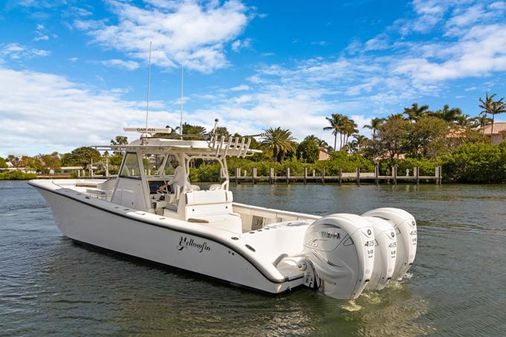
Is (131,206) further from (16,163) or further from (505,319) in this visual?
(16,163)

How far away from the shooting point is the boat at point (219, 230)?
230 inches

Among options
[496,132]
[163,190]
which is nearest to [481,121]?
[496,132]

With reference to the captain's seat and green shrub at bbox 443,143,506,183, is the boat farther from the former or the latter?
green shrub at bbox 443,143,506,183

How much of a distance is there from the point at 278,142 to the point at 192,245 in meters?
58.8

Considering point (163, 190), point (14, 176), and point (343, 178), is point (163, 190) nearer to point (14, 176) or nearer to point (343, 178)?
point (343, 178)

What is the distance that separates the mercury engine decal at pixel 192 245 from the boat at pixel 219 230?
0.06ft

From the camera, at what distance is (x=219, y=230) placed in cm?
724

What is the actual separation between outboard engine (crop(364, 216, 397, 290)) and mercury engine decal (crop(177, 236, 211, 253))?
2.62 metres

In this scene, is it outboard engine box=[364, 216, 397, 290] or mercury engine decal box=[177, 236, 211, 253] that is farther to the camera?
→ mercury engine decal box=[177, 236, 211, 253]

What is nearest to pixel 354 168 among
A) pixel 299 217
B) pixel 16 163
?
pixel 299 217

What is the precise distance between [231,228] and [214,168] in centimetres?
4178

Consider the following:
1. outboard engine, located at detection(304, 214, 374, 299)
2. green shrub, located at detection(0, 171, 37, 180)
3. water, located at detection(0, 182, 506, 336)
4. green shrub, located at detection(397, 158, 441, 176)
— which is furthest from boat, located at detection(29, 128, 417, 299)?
green shrub, located at detection(0, 171, 37, 180)

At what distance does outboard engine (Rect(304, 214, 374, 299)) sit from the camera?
5.56 meters

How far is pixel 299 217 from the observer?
29.0 ft
